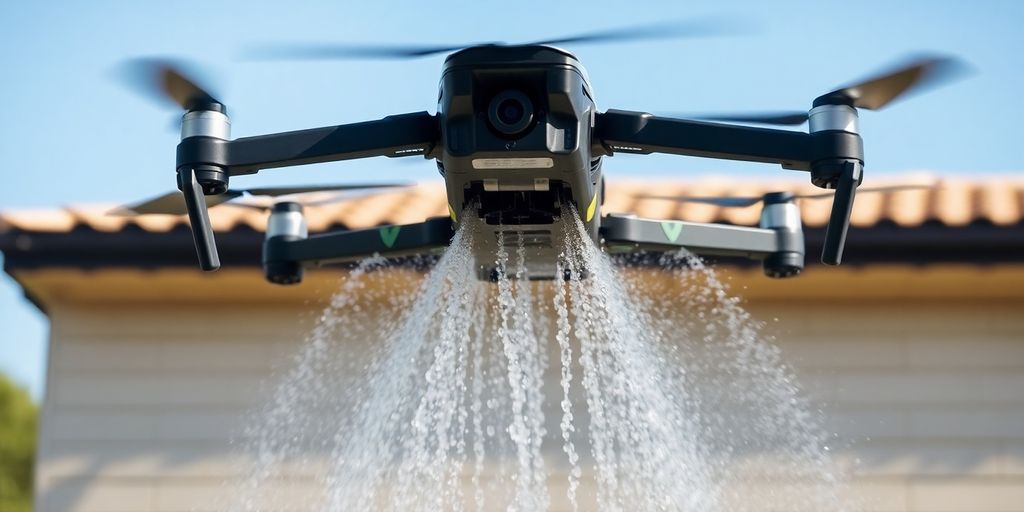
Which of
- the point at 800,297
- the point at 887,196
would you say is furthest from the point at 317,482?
the point at 887,196

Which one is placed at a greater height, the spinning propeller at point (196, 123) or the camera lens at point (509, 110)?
the camera lens at point (509, 110)

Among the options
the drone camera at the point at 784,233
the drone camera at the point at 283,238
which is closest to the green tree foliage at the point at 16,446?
the drone camera at the point at 283,238

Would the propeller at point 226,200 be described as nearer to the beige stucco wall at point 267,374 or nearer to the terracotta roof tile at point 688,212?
the terracotta roof tile at point 688,212

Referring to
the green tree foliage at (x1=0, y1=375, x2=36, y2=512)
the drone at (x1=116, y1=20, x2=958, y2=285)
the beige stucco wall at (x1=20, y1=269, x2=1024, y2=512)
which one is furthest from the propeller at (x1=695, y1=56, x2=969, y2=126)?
the green tree foliage at (x1=0, y1=375, x2=36, y2=512)

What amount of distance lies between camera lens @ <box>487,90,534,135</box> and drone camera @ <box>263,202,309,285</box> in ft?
3.29

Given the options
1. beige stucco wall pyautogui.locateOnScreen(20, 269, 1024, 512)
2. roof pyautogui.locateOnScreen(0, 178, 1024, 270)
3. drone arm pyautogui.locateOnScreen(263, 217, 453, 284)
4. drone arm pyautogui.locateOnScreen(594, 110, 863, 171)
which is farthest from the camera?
beige stucco wall pyautogui.locateOnScreen(20, 269, 1024, 512)

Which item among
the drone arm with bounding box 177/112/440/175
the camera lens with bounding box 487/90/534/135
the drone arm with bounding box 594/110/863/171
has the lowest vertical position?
the drone arm with bounding box 177/112/440/175

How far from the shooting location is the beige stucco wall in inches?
187

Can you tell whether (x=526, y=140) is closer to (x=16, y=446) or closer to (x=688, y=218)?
(x=688, y=218)

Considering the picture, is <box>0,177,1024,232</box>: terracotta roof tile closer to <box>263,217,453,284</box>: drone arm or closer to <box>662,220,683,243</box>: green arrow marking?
<box>263,217,453,284</box>: drone arm

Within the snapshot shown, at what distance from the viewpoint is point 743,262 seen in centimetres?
462

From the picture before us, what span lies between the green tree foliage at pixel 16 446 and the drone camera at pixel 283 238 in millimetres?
13746

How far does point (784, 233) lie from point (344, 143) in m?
1.14

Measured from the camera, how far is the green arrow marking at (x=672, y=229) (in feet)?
8.82
